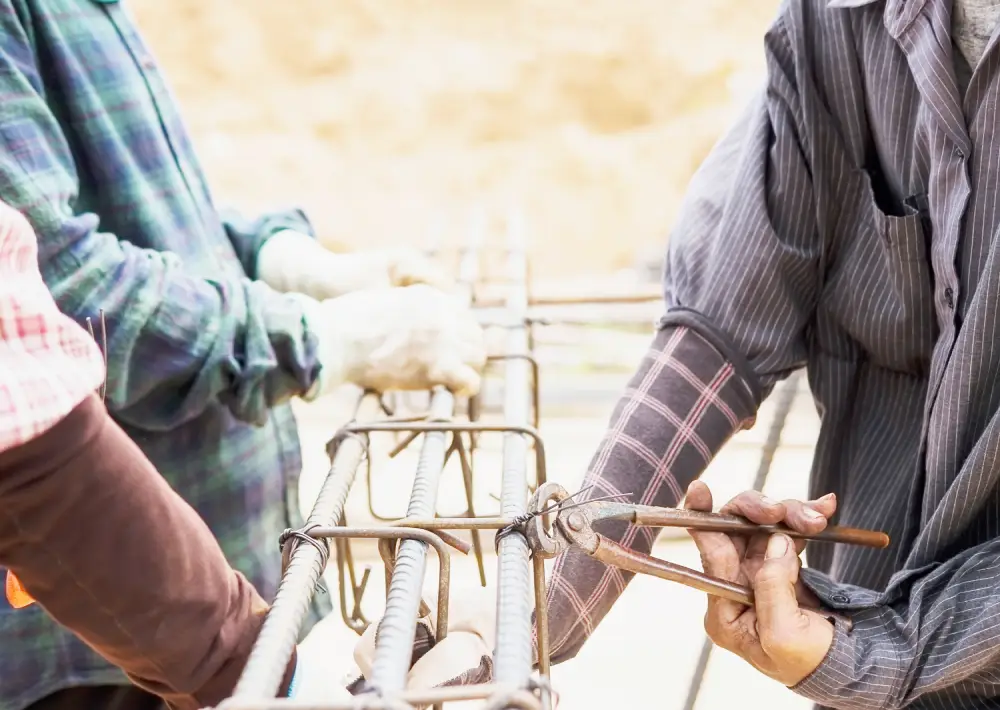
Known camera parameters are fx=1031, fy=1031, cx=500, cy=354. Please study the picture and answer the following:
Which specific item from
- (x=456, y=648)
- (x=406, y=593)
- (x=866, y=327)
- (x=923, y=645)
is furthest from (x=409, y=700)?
(x=866, y=327)

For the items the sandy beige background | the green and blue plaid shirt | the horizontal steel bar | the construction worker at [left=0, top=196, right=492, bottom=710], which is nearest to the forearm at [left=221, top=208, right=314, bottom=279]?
the green and blue plaid shirt

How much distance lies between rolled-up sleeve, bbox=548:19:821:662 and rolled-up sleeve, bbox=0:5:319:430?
1.20 feet

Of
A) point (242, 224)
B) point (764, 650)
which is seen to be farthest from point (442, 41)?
point (764, 650)

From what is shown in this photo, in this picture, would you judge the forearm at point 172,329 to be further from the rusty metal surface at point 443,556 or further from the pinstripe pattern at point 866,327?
the pinstripe pattern at point 866,327

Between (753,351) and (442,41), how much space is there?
10251 millimetres

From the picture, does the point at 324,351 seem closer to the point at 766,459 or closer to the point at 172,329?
the point at 172,329

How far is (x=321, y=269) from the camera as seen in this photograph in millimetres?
1386

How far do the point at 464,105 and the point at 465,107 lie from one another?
0.02m

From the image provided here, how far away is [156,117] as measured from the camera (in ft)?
3.70

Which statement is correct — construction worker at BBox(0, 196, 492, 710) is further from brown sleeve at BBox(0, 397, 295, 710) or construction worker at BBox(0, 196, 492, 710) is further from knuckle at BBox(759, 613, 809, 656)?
knuckle at BBox(759, 613, 809, 656)

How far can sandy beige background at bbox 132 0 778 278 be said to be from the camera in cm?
880

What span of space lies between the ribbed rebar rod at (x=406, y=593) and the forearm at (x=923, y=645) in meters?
0.38

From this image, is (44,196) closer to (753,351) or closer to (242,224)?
(242,224)

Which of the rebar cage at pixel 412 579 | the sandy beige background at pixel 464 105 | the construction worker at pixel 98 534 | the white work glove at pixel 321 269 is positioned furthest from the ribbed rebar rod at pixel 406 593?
the sandy beige background at pixel 464 105
